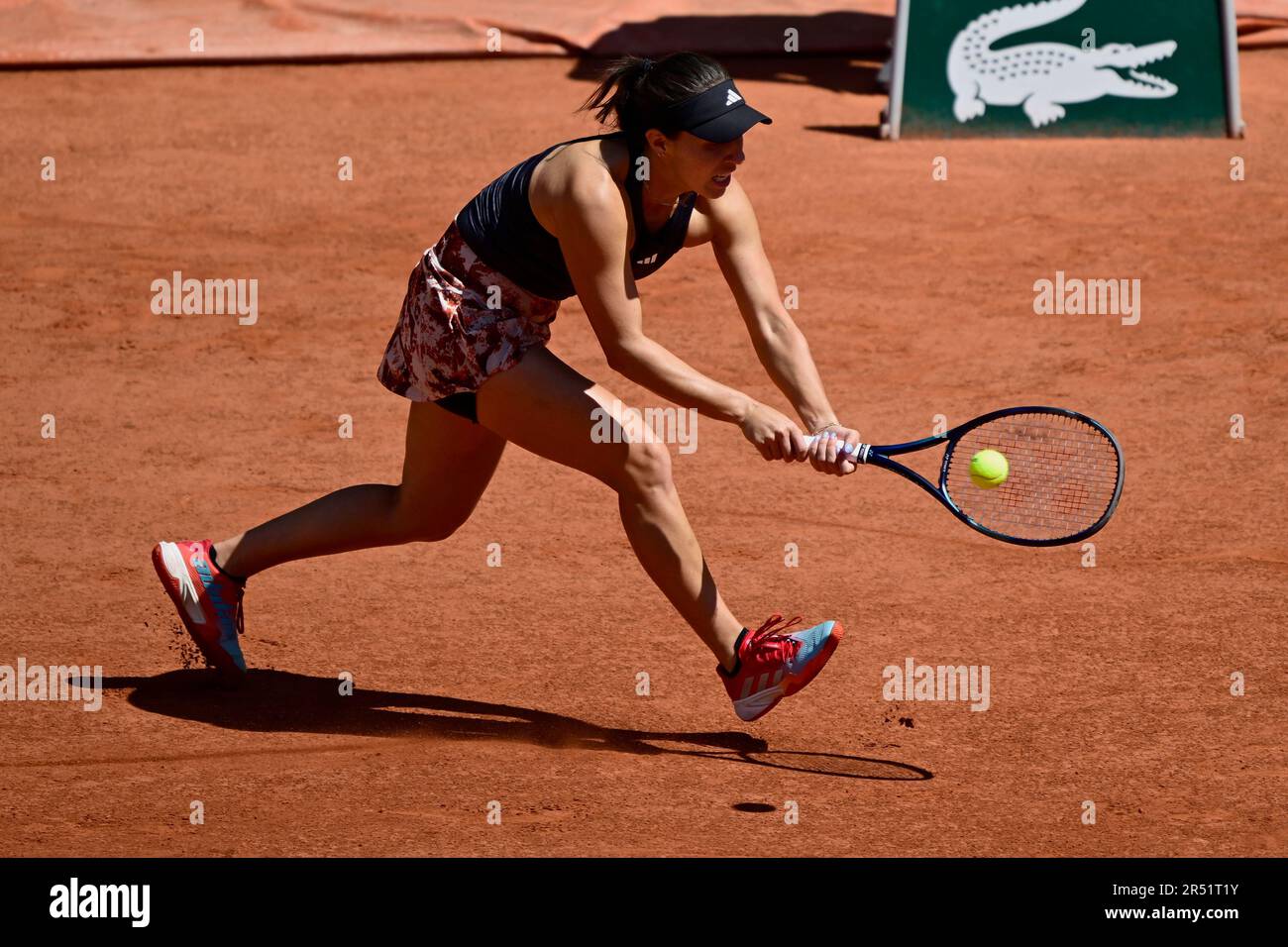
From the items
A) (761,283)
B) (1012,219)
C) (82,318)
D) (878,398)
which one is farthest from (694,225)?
(1012,219)

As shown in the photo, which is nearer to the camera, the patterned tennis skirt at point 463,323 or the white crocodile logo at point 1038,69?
the patterned tennis skirt at point 463,323

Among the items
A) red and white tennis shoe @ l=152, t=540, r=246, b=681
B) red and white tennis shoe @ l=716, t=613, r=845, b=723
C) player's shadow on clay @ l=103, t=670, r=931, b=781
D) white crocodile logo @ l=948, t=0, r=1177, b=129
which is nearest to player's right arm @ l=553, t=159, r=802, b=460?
red and white tennis shoe @ l=716, t=613, r=845, b=723

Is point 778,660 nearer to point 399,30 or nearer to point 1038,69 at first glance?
point 1038,69

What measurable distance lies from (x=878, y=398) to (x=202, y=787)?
12.2ft

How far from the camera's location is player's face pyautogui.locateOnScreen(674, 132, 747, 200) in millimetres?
3920

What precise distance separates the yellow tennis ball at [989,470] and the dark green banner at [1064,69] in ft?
20.6

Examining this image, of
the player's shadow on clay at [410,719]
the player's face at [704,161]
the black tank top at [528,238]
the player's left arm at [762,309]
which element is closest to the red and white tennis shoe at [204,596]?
the player's shadow on clay at [410,719]

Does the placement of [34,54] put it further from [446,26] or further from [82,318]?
[82,318]

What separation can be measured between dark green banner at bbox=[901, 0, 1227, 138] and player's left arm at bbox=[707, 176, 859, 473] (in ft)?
20.4

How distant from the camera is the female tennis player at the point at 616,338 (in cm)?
396

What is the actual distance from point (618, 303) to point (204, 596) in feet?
4.74

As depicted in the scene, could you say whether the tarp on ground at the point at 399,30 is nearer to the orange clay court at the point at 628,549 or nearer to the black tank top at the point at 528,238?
the orange clay court at the point at 628,549

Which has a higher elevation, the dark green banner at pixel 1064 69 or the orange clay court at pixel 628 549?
the dark green banner at pixel 1064 69

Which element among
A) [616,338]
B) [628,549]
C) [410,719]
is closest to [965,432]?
[616,338]
